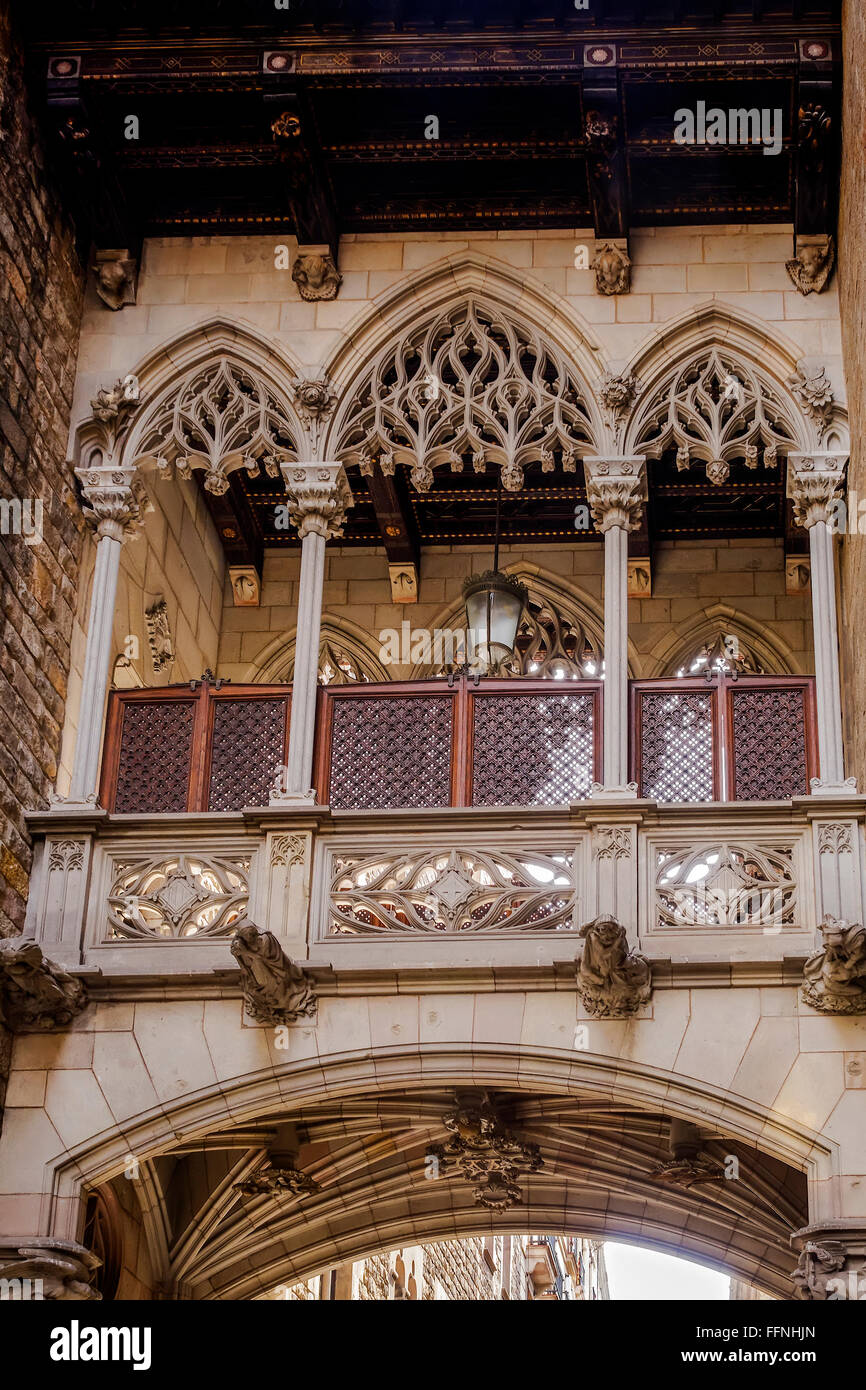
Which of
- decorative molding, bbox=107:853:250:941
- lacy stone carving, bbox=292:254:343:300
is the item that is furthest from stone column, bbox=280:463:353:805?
lacy stone carving, bbox=292:254:343:300

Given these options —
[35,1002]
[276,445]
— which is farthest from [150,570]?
[35,1002]

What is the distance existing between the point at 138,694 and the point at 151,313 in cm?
236

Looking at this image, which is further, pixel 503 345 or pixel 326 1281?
pixel 326 1281

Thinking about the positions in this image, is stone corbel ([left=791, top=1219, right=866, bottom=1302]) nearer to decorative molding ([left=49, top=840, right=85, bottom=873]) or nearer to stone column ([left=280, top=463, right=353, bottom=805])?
stone column ([left=280, top=463, right=353, bottom=805])

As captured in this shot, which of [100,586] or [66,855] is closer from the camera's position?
[66,855]

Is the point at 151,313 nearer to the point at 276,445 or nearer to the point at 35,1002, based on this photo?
the point at 276,445

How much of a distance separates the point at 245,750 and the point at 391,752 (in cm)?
77

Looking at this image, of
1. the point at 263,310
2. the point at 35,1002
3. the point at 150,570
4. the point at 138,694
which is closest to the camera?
the point at 35,1002

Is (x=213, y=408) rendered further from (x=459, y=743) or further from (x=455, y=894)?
(x=455, y=894)

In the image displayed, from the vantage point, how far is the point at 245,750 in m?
12.1

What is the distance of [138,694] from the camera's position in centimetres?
1230

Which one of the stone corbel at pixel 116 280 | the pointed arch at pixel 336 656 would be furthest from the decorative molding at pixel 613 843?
the pointed arch at pixel 336 656

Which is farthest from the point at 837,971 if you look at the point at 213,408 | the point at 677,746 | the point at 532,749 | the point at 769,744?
the point at 213,408

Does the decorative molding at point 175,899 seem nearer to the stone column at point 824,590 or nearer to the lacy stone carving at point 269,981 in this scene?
the lacy stone carving at point 269,981
